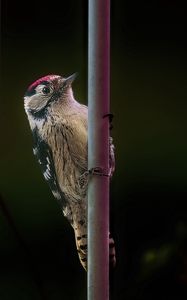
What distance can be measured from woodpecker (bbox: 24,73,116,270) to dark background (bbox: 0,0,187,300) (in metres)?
0.05

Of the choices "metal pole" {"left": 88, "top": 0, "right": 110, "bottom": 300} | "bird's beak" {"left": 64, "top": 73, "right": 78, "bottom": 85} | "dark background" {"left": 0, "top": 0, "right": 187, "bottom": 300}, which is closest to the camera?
"metal pole" {"left": 88, "top": 0, "right": 110, "bottom": 300}

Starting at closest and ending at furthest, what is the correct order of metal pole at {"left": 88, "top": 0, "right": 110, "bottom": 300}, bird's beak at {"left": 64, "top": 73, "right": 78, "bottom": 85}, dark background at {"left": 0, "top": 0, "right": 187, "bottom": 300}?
metal pole at {"left": 88, "top": 0, "right": 110, "bottom": 300}, dark background at {"left": 0, "top": 0, "right": 187, "bottom": 300}, bird's beak at {"left": 64, "top": 73, "right": 78, "bottom": 85}

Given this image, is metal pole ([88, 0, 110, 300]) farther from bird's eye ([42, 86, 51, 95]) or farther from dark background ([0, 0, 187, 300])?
bird's eye ([42, 86, 51, 95])

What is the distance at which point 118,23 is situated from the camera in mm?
3531

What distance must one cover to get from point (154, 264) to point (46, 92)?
1.35 m

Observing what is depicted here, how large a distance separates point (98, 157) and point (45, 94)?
802 millimetres

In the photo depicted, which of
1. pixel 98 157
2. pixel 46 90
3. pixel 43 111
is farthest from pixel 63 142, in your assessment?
pixel 98 157

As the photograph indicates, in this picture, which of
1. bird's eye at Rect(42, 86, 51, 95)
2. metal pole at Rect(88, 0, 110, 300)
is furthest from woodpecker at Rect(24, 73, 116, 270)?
metal pole at Rect(88, 0, 110, 300)

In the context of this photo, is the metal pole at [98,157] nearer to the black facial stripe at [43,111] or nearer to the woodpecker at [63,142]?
the woodpecker at [63,142]

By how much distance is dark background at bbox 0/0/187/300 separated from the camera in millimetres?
3414

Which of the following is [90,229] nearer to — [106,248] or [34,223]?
[106,248]

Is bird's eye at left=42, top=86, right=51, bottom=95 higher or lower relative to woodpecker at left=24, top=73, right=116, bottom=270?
higher

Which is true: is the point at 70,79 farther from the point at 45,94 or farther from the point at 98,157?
the point at 98,157

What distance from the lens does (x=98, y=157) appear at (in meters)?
3.05
